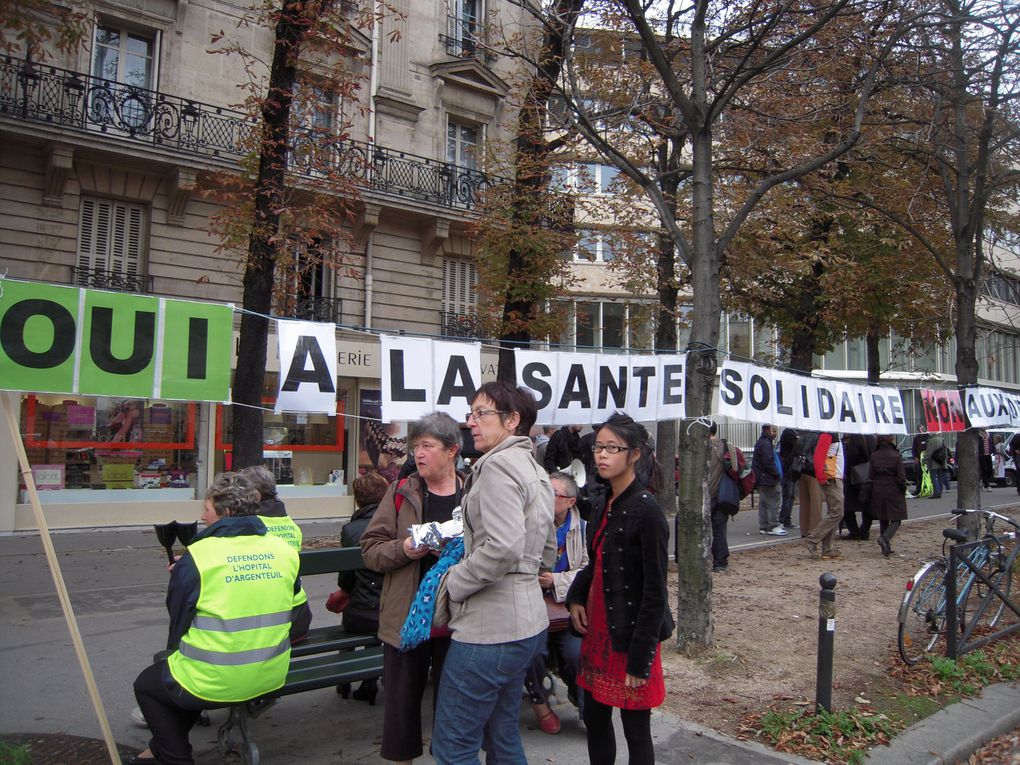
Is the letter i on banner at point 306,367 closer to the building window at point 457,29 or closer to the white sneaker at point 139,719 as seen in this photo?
the white sneaker at point 139,719

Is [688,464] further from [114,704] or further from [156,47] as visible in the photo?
[156,47]

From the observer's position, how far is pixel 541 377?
7449 millimetres

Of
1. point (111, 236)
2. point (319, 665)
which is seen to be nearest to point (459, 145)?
point (111, 236)

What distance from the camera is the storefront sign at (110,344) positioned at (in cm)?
451

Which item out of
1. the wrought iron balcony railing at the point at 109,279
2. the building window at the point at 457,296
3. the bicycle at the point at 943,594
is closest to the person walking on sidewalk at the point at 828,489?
the bicycle at the point at 943,594

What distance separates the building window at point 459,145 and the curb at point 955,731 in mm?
17619

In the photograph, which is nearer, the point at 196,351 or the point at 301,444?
the point at 196,351

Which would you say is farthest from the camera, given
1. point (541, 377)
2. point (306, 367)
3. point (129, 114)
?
point (129, 114)

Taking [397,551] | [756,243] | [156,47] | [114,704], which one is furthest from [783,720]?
[156,47]

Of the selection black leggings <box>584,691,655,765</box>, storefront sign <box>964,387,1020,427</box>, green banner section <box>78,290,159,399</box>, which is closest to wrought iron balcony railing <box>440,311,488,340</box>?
storefront sign <box>964,387,1020,427</box>

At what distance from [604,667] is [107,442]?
1429cm

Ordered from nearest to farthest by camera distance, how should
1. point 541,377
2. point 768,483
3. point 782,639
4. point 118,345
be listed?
point 118,345 → point 782,639 → point 541,377 → point 768,483

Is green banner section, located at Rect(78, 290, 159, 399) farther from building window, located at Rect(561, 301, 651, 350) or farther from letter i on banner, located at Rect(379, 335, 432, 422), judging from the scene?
building window, located at Rect(561, 301, 651, 350)

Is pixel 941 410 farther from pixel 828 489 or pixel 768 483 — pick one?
pixel 768 483
